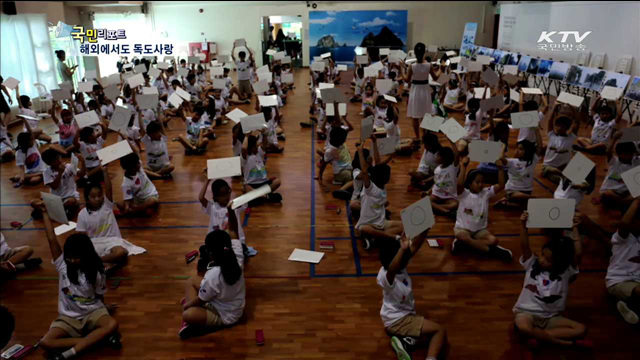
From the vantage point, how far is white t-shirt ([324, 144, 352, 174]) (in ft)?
20.7

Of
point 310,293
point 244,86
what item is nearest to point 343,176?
point 310,293

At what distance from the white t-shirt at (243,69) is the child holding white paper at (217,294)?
9898 mm

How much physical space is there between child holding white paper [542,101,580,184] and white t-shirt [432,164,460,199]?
6.11 ft

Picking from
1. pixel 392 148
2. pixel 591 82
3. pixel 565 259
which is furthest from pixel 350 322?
pixel 591 82

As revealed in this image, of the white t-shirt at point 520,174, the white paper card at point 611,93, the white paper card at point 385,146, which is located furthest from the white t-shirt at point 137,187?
the white paper card at point 611,93

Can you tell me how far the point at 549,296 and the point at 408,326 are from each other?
3.41ft

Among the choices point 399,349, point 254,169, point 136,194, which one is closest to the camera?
point 399,349

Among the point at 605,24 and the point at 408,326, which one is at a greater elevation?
the point at 605,24

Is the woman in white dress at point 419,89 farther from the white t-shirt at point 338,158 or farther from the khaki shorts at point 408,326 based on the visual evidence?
the khaki shorts at point 408,326

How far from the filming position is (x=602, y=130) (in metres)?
7.43

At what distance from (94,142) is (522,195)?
588 centimetres

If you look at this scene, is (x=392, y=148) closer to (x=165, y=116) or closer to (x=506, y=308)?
(x=506, y=308)

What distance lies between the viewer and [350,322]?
3.69 meters

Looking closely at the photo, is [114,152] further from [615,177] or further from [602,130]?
[602,130]
